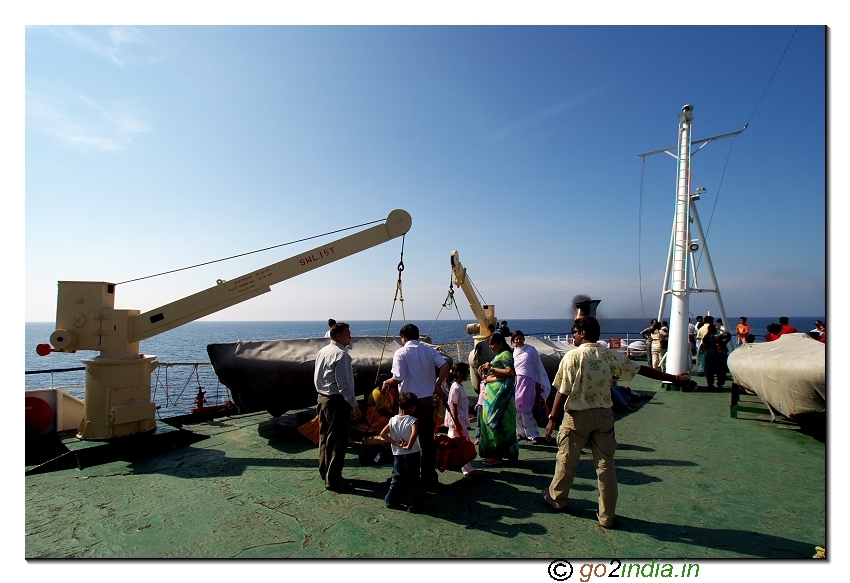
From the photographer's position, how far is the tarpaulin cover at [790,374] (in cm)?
599

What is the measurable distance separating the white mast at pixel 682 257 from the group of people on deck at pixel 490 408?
7936mm

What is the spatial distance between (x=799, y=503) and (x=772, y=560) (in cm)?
145

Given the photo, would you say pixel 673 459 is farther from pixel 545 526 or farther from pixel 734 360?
pixel 734 360

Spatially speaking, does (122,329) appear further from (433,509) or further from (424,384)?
(433,509)

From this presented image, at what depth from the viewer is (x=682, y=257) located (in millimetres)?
13195

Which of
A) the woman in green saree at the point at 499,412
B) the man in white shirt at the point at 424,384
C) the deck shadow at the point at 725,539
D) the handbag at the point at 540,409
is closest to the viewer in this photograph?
the deck shadow at the point at 725,539

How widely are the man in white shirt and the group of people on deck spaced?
1 cm

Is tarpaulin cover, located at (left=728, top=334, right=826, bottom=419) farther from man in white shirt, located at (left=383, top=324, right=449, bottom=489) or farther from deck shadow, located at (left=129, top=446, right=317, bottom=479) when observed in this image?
deck shadow, located at (left=129, top=446, right=317, bottom=479)

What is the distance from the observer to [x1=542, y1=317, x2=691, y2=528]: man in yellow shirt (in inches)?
157

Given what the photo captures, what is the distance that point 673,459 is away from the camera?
5.99 m
